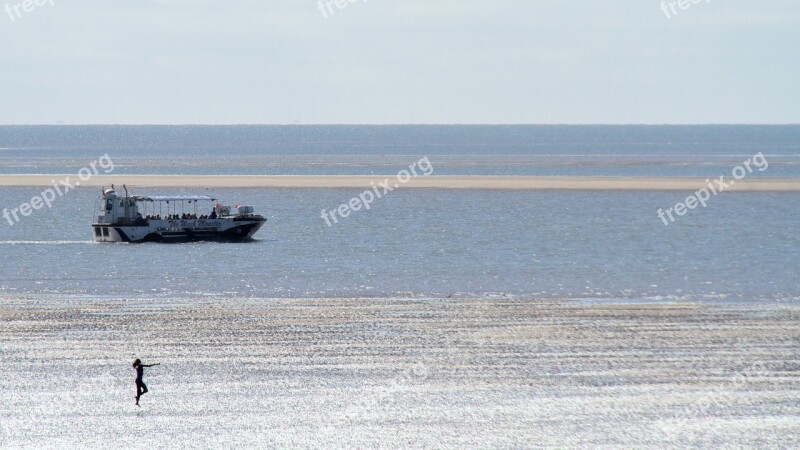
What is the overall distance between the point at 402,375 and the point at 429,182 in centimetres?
11581

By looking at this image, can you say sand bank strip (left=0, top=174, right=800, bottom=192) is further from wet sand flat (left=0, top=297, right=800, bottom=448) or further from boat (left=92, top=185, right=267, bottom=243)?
wet sand flat (left=0, top=297, right=800, bottom=448)

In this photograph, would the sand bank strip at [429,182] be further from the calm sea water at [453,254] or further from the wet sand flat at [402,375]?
the wet sand flat at [402,375]

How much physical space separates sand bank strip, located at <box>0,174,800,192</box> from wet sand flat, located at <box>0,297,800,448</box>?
9300 cm

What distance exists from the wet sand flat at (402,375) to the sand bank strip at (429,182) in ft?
305

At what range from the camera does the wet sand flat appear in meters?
30.0

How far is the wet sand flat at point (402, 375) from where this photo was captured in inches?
1182

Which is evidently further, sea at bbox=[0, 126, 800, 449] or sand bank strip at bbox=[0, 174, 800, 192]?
sand bank strip at bbox=[0, 174, 800, 192]

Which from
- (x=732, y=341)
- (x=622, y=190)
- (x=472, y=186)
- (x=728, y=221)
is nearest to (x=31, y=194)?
(x=472, y=186)

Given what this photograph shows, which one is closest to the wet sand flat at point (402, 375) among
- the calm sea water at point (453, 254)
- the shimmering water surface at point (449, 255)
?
the calm sea water at point (453, 254)

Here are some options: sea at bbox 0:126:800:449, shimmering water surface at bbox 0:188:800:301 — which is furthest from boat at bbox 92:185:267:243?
sea at bbox 0:126:800:449

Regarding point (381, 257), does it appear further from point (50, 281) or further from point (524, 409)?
point (524, 409)

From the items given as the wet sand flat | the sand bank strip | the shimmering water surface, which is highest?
the sand bank strip

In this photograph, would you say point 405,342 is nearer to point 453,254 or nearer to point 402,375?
point 402,375

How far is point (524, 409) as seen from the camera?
3200cm
